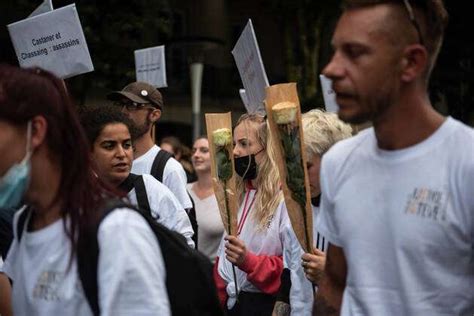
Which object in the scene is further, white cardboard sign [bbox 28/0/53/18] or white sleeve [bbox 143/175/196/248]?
white cardboard sign [bbox 28/0/53/18]

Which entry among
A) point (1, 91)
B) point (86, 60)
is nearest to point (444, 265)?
point (1, 91)

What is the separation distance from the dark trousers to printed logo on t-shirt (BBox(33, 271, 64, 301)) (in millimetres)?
3024

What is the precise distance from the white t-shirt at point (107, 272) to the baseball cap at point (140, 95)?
14.9 ft

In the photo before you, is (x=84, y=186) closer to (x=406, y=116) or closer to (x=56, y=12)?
(x=406, y=116)

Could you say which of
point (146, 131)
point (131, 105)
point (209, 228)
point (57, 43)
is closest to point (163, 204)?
point (57, 43)

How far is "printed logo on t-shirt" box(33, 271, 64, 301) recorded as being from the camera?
9.53 feet

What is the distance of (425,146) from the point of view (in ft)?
10.8

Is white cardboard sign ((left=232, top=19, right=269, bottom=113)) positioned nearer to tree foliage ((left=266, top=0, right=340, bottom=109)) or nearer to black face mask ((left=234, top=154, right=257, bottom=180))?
black face mask ((left=234, top=154, right=257, bottom=180))

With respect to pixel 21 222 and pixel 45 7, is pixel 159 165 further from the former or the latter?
pixel 21 222

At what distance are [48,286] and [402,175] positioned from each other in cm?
108

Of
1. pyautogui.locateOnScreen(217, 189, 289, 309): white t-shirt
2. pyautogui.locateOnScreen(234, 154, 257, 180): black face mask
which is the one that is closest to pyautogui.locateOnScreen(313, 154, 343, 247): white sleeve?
pyautogui.locateOnScreen(217, 189, 289, 309): white t-shirt

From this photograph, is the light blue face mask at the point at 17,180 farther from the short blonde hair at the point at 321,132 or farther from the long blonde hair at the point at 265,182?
the long blonde hair at the point at 265,182

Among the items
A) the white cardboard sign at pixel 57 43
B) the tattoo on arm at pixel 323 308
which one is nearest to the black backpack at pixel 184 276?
the tattoo on arm at pixel 323 308

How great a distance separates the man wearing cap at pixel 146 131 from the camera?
709 centimetres
